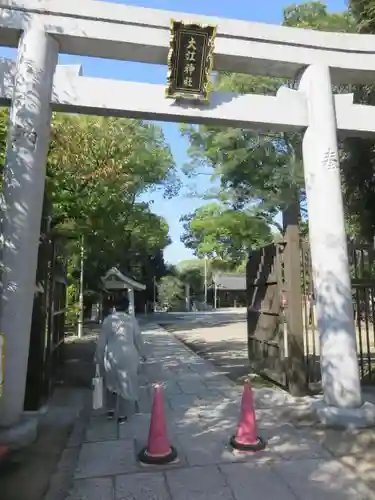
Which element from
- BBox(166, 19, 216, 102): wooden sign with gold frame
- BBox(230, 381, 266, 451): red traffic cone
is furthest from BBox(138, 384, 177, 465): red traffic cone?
BBox(166, 19, 216, 102): wooden sign with gold frame

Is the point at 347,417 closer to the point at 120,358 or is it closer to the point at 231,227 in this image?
the point at 120,358

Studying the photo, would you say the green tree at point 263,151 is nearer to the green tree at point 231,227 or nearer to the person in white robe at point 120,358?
the green tree at point 231,227

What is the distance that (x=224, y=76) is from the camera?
17406 millimetres

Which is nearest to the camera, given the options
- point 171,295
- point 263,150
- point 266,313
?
point 266,313

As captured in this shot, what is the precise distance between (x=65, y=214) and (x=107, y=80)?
5.30 meters

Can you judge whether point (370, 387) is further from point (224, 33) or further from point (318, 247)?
point (224, 33)

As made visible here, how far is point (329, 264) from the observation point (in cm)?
570

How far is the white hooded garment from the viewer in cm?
579

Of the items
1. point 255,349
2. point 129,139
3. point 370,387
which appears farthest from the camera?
point 129,139

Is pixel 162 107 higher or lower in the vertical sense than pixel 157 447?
higher

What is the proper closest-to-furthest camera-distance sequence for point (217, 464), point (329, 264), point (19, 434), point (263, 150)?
point (217, 464)
point (19, 434)
point (329, 264)
point (263, 150)

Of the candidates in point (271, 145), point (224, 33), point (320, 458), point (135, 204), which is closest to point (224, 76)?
point (271, 145)

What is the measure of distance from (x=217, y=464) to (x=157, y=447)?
62 centimetres

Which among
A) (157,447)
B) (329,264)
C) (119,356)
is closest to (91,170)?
(119,356)
